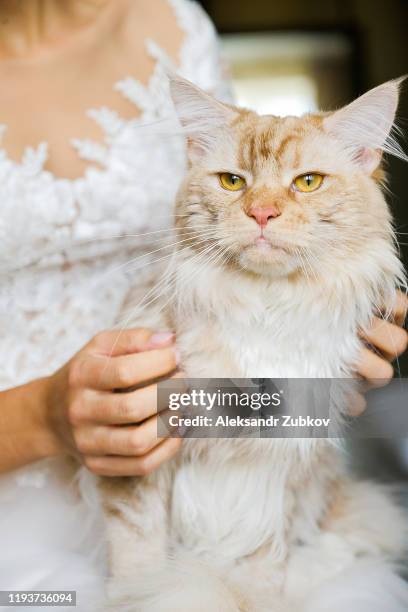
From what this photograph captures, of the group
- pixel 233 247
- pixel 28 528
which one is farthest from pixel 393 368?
pixel 28 528

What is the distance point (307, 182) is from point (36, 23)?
1.88ft

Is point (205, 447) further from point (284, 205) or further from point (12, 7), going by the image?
point (12, 7)

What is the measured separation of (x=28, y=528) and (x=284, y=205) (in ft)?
1.71

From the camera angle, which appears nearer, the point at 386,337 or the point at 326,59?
the point at 386,337

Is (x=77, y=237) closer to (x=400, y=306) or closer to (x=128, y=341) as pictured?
(x=128, y=341)

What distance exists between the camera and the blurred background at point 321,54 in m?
0.71

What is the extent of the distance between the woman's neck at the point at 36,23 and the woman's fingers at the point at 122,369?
0.51 meters

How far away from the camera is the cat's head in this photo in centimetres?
46

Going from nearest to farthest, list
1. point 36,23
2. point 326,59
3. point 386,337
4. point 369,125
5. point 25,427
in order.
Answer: point 369,125
point 386,337
point 25,427
point 36,23
point 326,59

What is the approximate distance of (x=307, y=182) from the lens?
470 mm

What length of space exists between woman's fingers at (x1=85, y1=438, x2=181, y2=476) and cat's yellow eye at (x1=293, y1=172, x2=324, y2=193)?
0.28 m

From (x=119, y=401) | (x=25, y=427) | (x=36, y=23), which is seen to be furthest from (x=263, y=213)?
(x=36, y=23)

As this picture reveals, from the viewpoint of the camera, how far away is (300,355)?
528 millimetres

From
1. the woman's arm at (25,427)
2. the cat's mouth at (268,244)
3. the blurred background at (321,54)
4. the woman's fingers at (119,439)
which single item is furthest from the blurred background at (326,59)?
the woman's arm at (25,427)
